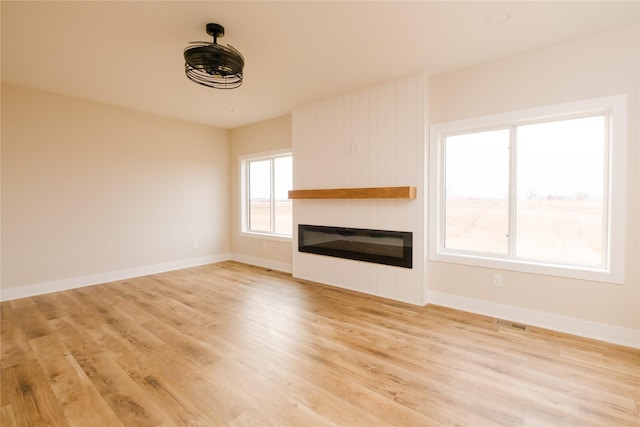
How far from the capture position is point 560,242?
2.98 metres

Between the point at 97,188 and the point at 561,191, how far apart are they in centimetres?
602

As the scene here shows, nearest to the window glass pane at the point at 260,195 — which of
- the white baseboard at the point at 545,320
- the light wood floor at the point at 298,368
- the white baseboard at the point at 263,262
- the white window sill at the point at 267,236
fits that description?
the white window sill at the point at 267,236

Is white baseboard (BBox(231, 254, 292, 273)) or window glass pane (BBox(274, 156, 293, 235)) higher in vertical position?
window glass pane (BBox(274, 156, 293, 235))

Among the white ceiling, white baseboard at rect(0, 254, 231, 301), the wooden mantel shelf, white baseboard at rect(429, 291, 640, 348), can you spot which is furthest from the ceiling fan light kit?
white baseboard at rect(0, 254, 231, 301)

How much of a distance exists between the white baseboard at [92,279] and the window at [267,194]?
1225 millimetres

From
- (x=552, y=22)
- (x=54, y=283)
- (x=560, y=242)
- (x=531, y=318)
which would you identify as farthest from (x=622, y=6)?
(x=54, y=283)

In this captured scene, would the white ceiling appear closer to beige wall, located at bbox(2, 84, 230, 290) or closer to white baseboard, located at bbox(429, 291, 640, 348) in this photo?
beige wall, located at bbox(2, 84, 230, 290)

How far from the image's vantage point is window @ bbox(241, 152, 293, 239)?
18.0 ft

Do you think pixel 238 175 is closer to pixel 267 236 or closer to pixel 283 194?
pixel 283 194

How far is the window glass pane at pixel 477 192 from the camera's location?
3299 millimetres

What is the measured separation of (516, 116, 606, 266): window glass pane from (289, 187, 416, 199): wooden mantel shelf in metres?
1.19

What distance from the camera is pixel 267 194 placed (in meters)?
5.80

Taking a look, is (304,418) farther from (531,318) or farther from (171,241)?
(171,241)

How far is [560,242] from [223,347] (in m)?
3.38
